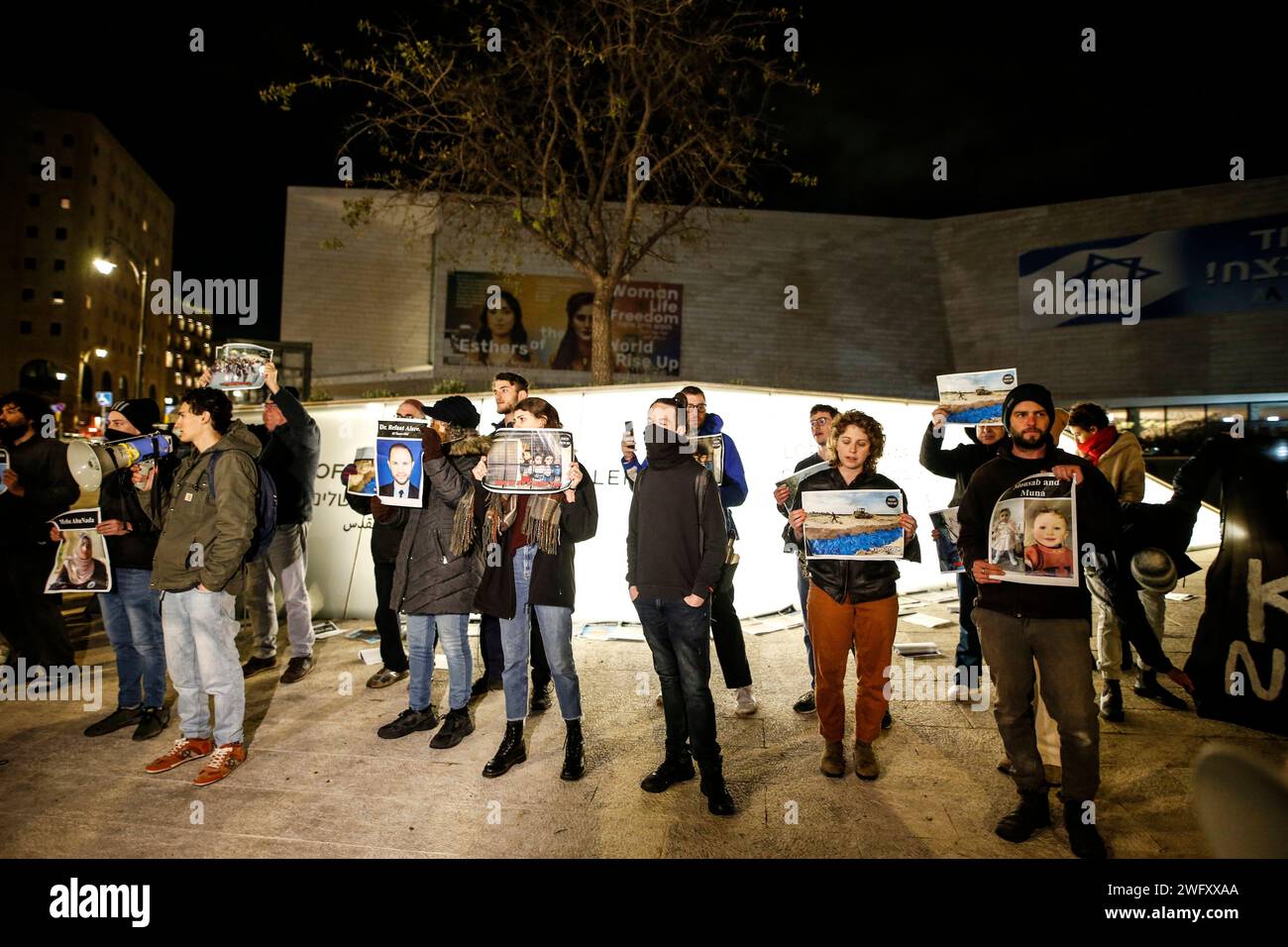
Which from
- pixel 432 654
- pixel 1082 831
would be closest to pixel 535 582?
pixel 432 654

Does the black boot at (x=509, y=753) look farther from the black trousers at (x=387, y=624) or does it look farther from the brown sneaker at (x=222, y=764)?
the black trousers at (x=387, y=624)

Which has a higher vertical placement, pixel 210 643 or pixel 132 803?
pixel 210 643

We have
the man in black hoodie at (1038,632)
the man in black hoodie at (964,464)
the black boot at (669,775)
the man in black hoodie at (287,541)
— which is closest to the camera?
the man in black hoodie at (1038,632)

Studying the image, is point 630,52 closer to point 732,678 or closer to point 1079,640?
point 732,678

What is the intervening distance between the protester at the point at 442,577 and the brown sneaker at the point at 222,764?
0.75 metres

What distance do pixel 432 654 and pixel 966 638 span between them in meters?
3.64

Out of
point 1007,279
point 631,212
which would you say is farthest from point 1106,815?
point 1007,279

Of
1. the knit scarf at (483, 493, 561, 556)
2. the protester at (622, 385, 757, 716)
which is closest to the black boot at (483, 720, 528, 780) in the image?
the knit scarf at (483, 493, 561, 556)

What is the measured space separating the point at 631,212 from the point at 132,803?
36.0 ft

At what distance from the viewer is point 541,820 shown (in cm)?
311

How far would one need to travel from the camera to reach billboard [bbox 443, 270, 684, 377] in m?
19.0

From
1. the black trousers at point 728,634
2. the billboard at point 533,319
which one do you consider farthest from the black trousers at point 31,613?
the billboard at point 533,319

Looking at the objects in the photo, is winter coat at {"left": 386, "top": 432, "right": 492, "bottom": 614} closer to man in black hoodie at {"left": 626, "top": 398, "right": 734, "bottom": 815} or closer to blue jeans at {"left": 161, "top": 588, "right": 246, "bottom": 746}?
blue jeans at {"left": 161, "top": 588, "right": 246, "bottom": 746}

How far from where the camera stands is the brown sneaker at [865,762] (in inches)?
138
